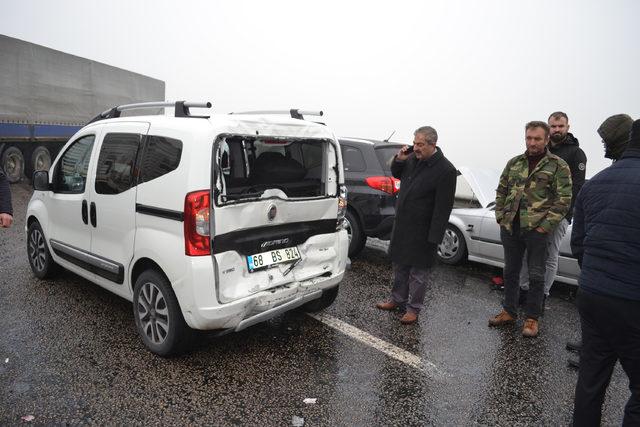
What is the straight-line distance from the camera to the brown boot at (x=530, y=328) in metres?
3.91

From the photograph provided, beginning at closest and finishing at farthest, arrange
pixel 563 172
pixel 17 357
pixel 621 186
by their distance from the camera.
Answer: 1. pixel 621 186
2. pixel 17 357
3. pixel 563 172

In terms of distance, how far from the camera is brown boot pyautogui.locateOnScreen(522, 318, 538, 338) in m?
3.91

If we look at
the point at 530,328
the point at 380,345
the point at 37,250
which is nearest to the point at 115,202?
the point at 37,250

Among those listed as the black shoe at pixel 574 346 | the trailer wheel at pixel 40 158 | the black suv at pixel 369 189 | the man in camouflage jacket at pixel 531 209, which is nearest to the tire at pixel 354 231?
the black suv at pixel 369 189

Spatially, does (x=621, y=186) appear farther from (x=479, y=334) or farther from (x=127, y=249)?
(x=127, y=249)

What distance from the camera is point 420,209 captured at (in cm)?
393

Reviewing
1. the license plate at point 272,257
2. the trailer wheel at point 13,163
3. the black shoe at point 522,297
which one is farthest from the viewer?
the trailer wheel at point 13,163

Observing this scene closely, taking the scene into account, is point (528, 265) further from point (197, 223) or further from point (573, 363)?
point (197, 223)

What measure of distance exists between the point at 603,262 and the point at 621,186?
0.38 m

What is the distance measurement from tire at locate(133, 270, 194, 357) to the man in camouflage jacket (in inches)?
109

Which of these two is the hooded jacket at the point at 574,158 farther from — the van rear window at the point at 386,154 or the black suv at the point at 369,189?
the van rear window at the point at 386,154

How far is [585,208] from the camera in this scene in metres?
2.37

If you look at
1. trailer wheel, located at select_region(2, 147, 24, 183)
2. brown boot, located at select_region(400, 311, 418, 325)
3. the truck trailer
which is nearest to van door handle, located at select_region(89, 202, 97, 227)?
brown boot, located at select_region(400, 311, 418, 325)

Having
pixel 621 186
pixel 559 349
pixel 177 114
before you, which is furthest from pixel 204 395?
pixel 559 349
